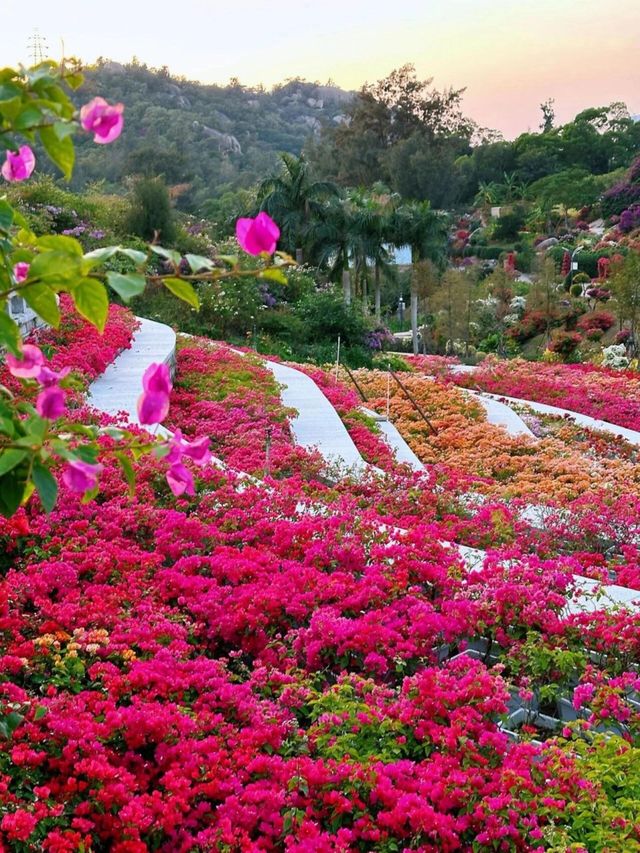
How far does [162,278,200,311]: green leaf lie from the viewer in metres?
1.49

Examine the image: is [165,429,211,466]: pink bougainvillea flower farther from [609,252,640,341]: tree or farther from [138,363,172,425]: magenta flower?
[609,252,640,341]: tree

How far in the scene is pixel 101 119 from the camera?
150 cm

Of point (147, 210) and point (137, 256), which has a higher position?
point (147, 210)

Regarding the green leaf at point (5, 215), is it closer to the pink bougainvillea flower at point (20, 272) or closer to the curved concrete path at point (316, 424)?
the pink bougainvillea flower at point (20, 272)

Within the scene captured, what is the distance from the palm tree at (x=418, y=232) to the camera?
81.4ft

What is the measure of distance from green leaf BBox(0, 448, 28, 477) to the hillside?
3942 centimetres

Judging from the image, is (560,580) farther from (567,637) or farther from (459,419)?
(459,419)

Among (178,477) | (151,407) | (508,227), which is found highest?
(508,227)

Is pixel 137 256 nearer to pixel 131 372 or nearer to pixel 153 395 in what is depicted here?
pixel 153 395

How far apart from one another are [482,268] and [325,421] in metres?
34.9

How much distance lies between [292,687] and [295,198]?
22994 mm

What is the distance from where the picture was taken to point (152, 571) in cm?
435

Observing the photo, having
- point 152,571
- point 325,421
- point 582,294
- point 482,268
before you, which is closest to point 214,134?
point 482,268

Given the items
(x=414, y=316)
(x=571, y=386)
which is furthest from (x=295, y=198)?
(x=571, y=386)
